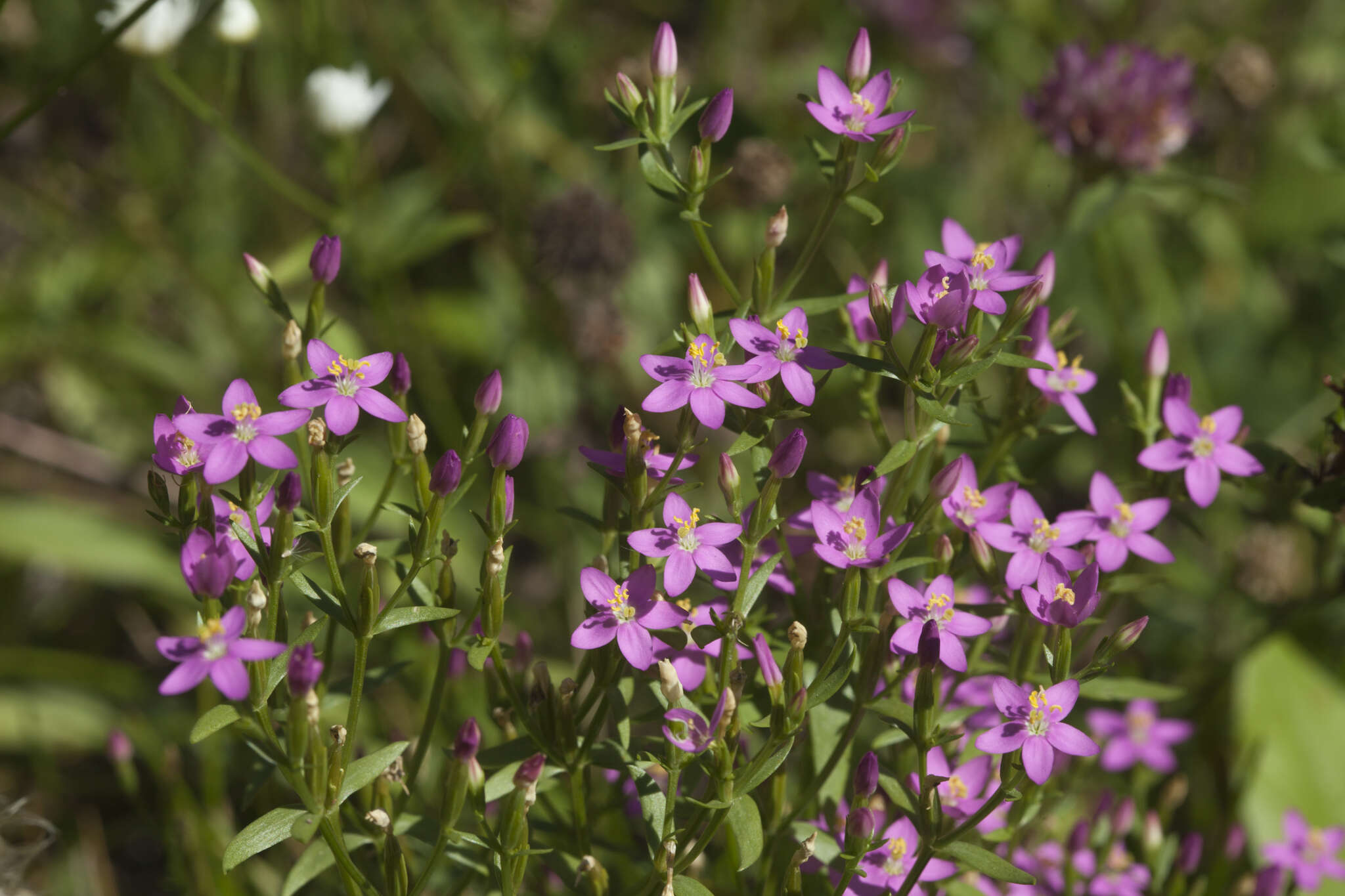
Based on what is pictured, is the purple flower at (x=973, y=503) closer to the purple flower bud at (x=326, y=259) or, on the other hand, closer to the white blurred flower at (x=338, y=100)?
the purple flower bud at (x=326, y=259)

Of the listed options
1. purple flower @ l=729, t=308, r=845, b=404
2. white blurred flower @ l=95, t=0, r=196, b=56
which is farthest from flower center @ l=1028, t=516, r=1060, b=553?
white blurred flower @ l=95, t=0, r=196, b=56

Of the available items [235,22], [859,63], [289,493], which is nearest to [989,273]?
[859,63]

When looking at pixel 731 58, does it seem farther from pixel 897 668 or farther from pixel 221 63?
pixel 897 668

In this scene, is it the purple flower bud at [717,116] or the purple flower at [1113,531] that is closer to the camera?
the purple flower bud at [717,116]

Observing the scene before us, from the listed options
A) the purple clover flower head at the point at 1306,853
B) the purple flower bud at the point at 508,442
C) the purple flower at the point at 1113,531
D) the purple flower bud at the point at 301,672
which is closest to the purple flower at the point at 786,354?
the purple flower bud at the point at 508,442

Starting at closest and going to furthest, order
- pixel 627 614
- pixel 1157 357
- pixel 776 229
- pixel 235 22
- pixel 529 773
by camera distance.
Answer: pixel 529 773 < pixel 627 614 < pixel 776 229 < pixel 1157 357 < pixel 235 22

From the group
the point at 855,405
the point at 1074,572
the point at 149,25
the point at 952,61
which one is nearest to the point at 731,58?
the point at 952,61

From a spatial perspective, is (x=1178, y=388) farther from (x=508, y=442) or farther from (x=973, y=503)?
(x=508, y=442)
